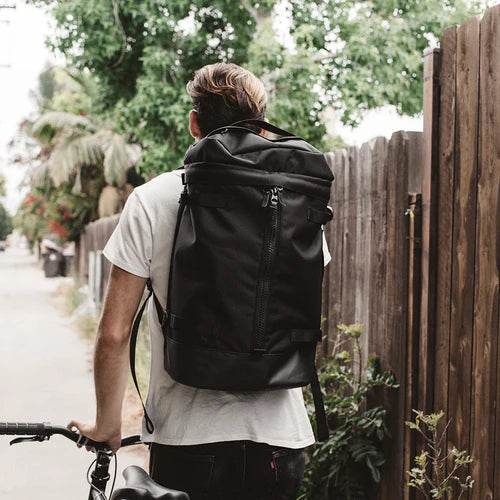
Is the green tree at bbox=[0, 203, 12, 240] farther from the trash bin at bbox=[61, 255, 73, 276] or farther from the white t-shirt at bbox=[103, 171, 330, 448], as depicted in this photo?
the white t-shirt at bbox=[103, 171, 330, 448]

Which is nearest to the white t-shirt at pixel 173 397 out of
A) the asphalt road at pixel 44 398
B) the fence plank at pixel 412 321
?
the fence plank at pixel 412 321

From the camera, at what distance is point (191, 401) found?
1912 mm

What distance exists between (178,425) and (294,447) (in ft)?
1.08

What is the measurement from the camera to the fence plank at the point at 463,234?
9.67 ft

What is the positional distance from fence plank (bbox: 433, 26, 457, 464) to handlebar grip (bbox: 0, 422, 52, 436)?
6.01ft

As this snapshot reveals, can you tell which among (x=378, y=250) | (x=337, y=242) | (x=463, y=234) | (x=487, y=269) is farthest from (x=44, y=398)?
(x=487, y=269)

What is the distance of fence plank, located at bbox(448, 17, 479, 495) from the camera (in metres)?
2.95

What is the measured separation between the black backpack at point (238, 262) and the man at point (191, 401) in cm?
9

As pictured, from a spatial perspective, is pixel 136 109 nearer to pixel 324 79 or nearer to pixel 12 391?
pixel 324 79

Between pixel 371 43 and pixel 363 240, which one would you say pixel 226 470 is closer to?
pixel 363 240

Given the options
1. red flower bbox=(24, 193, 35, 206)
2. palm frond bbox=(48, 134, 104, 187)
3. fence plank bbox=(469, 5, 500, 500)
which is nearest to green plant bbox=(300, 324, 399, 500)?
fence plank bbox=(469, 5, 500, 500)

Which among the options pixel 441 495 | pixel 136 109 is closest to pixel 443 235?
pixel 441 495

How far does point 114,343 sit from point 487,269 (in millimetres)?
1615

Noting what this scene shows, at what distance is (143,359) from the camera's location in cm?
823
